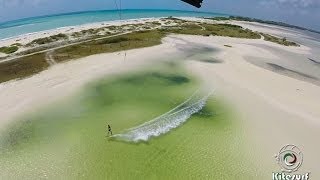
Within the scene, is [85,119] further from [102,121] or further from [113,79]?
[113,79]

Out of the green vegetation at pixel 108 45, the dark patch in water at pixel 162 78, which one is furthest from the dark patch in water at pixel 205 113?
the green vegetation at pixel 108 45

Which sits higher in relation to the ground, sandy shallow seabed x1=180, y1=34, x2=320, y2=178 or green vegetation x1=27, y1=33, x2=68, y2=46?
sandy shallow seabed x1=180, y1=34, x2=320, y2=178

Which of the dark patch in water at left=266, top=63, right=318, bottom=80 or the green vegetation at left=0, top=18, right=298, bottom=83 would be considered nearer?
the green vegetation at left=0, top=18, right=298, bottom=83

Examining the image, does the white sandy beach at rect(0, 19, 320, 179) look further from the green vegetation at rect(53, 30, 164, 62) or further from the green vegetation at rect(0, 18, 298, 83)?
the green vegetation at rect(53, 30, 164, 62)

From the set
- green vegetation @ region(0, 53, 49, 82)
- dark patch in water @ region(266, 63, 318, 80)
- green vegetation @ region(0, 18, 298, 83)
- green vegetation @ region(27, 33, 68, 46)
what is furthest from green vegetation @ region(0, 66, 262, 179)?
green vegetation @ region(27, 33, 68, 46)

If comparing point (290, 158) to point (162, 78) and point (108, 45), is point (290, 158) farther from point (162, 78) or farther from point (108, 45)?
point (108, 45)

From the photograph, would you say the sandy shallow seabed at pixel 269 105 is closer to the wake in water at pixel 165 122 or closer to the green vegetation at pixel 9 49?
the wake in water at pixel 165 122
